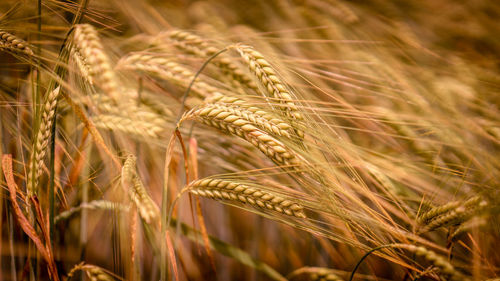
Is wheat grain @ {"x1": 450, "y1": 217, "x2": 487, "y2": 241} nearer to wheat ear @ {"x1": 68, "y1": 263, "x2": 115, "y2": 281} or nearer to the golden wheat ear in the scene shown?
the golden wheat ear

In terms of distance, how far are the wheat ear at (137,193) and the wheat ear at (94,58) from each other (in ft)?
0.36

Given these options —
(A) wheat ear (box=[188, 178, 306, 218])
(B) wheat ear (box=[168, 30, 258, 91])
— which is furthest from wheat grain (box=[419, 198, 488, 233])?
(B) wheat ear (box=[168, 30, 258, 91])

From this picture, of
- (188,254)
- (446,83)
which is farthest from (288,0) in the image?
(188,254)

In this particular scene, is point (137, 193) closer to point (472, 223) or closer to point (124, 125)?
point (124, 125)

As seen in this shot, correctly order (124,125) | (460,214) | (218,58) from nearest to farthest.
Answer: (460,214) < (124,125) < (218,58)

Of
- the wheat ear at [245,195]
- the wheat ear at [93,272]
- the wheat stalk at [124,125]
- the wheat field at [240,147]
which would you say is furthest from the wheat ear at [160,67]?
the wheat ear at [93,272]

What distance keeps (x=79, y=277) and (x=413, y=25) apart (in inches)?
55.9

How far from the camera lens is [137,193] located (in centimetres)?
46

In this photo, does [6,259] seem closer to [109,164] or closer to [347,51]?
[109,164]

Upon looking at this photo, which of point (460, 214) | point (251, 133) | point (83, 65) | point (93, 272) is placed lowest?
point (93, 272)

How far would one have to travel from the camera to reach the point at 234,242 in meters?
0.74

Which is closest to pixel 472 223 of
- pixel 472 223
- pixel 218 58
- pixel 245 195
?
pixel 472 223

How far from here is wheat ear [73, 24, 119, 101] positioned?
16.2 inches

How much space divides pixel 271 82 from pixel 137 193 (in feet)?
0.97
